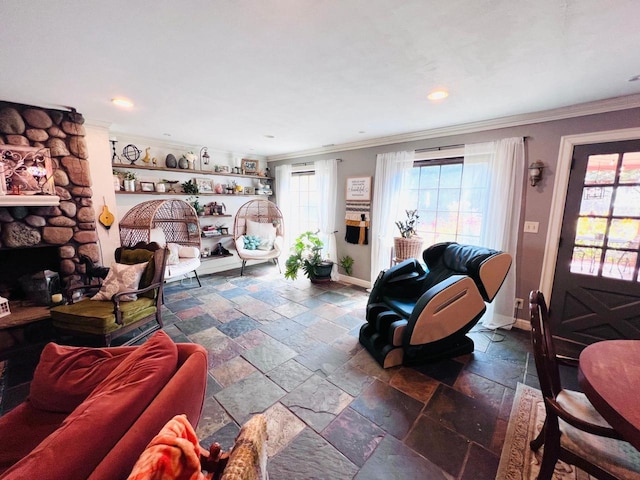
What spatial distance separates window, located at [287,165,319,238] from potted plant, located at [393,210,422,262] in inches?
73.5

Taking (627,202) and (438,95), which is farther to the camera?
(627,202)

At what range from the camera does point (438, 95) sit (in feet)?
7.03

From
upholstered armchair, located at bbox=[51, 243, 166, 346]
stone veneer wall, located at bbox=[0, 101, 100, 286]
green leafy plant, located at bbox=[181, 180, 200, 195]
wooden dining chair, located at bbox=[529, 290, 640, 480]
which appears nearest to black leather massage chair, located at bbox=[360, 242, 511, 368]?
wooden dining chair, located at bbox=[529, 290, 640, 480]

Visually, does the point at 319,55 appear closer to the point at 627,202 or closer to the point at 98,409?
the point at 98,409

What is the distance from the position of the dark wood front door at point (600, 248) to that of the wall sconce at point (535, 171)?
0.24 m

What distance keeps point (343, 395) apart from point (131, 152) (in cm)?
423

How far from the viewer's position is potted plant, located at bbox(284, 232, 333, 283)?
4223mm

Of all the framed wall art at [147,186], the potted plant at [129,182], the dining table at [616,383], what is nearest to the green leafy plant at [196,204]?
the framed wall art at [147,186]

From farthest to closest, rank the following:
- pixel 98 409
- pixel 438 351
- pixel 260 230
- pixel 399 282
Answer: pixel 260 230 → pixel 399 282 → pixel 438 351 → pixel 98 409

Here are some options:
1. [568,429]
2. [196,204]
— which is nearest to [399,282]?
[568,429]

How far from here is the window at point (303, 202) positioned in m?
4.93

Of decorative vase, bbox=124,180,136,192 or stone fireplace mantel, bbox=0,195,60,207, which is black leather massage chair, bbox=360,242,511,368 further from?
decorative vase, bbox=124,180,136,192

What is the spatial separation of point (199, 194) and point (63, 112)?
6.37 feet

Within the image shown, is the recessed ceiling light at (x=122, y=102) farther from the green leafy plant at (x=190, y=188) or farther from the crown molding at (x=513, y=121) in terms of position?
the crown molding at (x=513, y=121)
